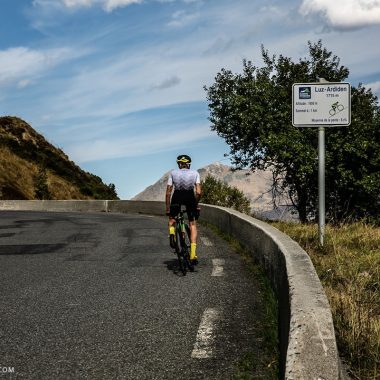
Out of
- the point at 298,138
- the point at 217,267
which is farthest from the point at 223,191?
the point at 217,267

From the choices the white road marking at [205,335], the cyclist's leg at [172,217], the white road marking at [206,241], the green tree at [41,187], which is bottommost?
the white road marking at [205,335]

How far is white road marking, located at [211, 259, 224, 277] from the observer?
289 inches

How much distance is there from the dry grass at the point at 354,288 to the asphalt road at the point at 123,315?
77cm

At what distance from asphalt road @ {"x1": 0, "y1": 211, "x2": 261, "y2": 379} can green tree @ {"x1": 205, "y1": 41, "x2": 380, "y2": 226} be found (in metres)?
18.7

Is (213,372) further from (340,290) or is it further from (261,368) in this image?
(340,290)

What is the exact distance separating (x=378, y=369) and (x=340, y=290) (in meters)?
2.10

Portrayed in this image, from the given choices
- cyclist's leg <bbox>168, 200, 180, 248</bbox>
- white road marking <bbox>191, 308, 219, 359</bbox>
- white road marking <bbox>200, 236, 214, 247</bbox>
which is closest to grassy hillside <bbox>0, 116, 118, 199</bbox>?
white road marking <bbox>200, 236, 214, 247</bbox>

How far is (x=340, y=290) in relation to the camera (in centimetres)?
533

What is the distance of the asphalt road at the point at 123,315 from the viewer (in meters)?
3.79

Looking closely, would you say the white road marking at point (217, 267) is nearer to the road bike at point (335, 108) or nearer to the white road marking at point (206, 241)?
the white road marking at point (206, 241)

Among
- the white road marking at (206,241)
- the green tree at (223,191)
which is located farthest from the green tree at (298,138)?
the green tree at (223,191)

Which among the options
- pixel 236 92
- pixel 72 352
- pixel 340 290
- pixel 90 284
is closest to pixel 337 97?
pixel 340 290

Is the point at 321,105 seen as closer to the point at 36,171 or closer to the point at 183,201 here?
the point at 183,201

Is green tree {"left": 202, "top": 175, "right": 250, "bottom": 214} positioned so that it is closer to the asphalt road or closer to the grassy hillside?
the grassy hillside
